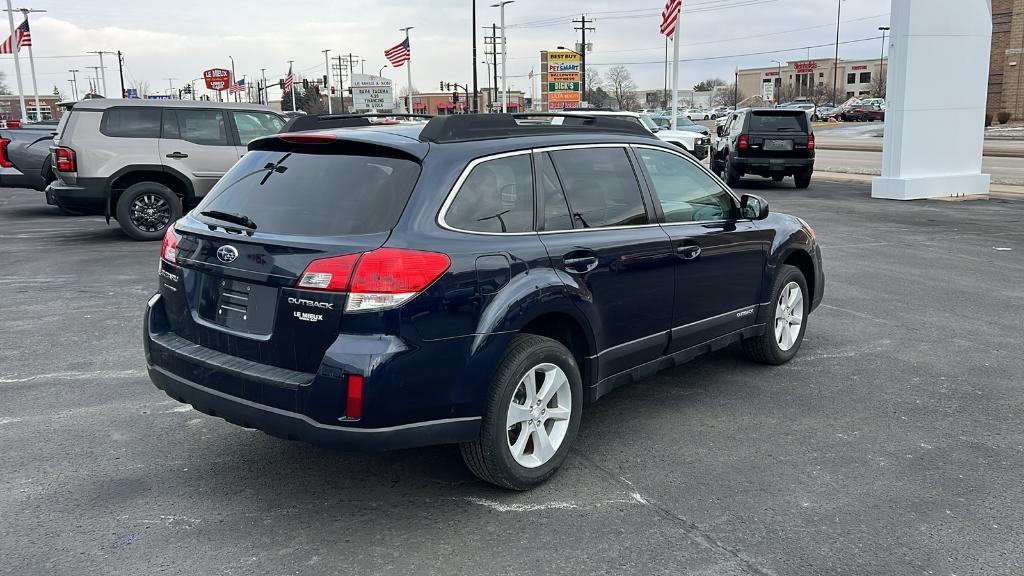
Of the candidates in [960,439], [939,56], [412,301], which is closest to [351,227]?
[412,301]

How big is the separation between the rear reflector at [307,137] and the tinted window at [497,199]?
0.70m

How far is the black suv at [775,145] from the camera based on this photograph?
64.4ft

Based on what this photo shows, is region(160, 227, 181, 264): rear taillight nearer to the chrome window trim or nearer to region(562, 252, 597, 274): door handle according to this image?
the chrome window trim

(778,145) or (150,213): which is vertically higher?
(778,145)

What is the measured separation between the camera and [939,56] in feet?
54.1

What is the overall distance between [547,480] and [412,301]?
1254 mm

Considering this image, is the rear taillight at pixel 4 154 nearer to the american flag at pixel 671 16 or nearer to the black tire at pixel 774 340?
the black tire at pixel 774 340

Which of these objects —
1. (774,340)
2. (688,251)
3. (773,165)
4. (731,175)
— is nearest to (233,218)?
(688,251)

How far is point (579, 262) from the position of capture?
13.6 ft

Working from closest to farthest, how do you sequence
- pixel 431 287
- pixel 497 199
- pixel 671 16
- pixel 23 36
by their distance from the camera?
pixel 431 287 → pixel 497 199 → pixel 671 16 → pixel 23 36

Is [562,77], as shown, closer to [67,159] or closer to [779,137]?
[779,137]

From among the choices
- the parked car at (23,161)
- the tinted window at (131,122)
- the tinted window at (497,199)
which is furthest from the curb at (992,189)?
the parked car at (23,161)

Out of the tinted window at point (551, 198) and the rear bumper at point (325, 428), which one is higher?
the tinted window at point (551, 198)

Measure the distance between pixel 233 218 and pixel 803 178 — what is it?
18.0 m
